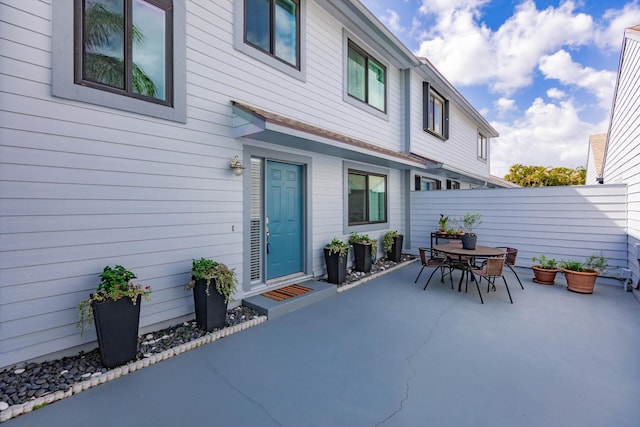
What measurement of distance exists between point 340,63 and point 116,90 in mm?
4589

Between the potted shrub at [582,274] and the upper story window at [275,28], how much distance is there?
6.37 m

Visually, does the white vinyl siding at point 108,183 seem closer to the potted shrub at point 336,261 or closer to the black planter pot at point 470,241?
the potted shrub at point 336,261

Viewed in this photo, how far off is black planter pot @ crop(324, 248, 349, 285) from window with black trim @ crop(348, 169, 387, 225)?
54.1 inches

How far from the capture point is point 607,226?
228 inches

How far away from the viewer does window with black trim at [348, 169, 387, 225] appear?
273 inches

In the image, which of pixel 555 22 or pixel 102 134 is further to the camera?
pixel 555 22

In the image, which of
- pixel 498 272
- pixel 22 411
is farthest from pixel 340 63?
pixel 22 411

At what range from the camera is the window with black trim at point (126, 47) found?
2.94 metres

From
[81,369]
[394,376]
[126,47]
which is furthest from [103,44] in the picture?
[394,376]

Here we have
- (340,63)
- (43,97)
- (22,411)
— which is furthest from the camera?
(340,63)

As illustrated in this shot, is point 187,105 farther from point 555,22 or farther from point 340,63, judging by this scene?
point 555,22

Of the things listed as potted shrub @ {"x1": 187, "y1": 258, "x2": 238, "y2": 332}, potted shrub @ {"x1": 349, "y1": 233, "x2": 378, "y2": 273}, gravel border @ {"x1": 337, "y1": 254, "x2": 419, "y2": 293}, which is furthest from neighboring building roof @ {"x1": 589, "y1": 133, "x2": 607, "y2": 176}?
potted shrub @ {"x1": 187, "y1": 258, "x2": 238, "y2": 332}

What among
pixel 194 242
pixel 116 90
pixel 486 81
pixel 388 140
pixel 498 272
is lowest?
pixel 498 272

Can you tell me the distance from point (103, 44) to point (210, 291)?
2.95 m
